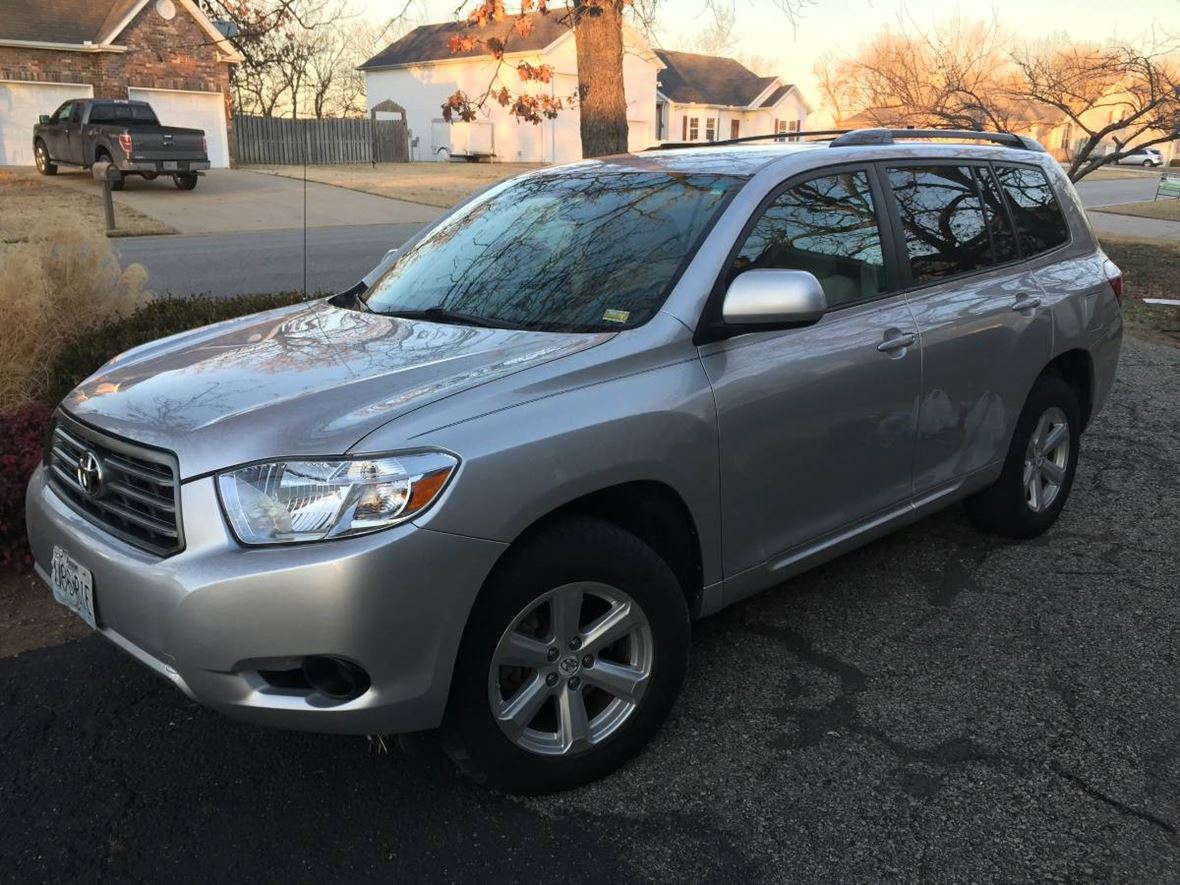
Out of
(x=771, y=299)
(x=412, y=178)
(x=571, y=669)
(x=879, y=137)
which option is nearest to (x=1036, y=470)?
(x=879, y=137)

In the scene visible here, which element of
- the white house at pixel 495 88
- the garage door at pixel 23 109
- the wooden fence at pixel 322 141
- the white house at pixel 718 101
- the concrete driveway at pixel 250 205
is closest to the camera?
the concrete driveway at pixel 250 205

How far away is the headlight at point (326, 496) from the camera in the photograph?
239 centimetres

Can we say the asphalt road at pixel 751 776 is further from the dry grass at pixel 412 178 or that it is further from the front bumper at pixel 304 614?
the dry grass at pixel 412 178

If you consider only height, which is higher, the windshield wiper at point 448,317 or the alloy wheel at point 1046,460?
the windshield wiper at point 448,317

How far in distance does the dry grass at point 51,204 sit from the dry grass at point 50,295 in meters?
7.65

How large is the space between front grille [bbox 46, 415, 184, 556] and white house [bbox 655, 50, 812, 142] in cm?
4828

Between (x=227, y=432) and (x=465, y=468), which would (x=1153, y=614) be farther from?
(x=227, y=432)

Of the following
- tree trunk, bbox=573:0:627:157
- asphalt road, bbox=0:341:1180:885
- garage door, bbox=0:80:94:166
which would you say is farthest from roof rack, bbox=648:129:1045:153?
garage door, bbox=0:80:94:166

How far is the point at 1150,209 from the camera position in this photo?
27.9 meters

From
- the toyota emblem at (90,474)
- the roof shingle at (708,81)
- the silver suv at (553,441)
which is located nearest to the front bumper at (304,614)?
the silver suv at (553,441)

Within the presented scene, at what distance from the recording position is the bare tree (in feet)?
39.0

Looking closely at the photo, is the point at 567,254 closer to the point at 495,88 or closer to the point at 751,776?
the point at 751,776

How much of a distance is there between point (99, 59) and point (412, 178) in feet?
31.0

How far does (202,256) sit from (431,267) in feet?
39.5
